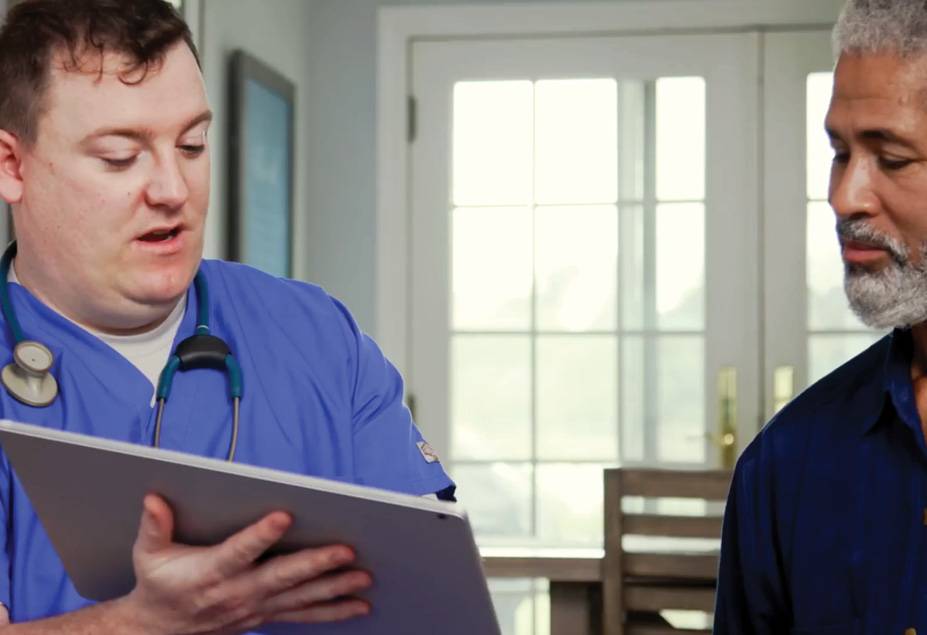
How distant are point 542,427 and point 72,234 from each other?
3.05 meters

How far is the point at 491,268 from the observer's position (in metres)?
4.09

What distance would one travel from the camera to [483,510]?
4062 mm

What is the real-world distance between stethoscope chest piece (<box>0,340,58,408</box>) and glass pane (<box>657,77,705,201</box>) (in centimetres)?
307

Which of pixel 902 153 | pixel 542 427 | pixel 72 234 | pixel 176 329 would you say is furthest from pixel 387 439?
pixel 542 427

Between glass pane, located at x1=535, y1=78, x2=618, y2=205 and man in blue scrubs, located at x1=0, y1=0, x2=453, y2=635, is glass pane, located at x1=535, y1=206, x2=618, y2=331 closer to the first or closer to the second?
glass pane, located at x1=535, y1=78, x2=618, y2=205

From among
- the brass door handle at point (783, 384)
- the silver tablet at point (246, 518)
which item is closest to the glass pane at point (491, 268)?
the brass door handle at point (783, 384)

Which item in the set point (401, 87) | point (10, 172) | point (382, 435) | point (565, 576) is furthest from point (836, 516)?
point (401, 87)

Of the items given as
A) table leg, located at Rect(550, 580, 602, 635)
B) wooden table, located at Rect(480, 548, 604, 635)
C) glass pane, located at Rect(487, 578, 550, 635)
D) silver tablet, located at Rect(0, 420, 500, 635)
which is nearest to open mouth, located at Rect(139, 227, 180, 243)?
silver tablet, located at Rect(0, 420, 500, 635)

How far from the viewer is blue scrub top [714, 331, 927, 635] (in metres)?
1.27

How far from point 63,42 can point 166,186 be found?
0.46 ft

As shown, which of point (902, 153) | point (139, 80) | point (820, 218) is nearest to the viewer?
point (139, 80)

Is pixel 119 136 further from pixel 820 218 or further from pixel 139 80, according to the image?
pixel 820 218

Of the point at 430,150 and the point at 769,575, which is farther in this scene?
the point at 430,150

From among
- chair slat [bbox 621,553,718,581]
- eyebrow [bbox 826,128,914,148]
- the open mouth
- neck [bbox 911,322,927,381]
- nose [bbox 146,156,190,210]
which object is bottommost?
chair slat [bbox 621,553,718,581]
